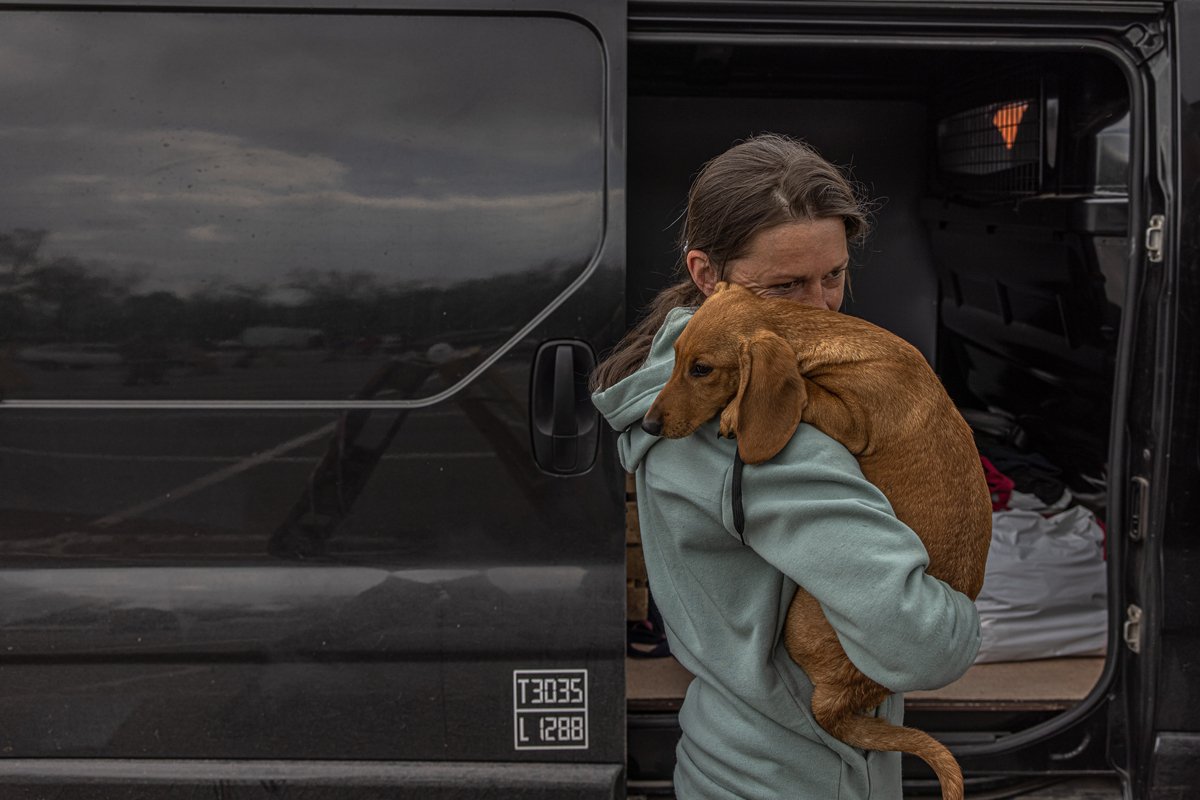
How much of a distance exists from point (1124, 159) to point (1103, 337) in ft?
2.86

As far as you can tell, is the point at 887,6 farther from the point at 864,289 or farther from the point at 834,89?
the point at 864,289

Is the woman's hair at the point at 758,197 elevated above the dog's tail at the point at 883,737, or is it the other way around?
the woman's hair at the point at 758,197

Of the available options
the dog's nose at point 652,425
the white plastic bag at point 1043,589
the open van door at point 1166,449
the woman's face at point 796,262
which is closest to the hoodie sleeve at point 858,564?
the dog's nose at point 652,425

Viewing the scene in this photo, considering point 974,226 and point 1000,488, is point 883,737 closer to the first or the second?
point 1000,488

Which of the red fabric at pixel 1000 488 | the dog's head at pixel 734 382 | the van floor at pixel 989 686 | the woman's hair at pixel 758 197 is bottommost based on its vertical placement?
the van floor at pixel 989 686

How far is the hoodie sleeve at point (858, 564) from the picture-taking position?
1.19 meters

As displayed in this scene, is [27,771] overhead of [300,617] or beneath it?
beneath

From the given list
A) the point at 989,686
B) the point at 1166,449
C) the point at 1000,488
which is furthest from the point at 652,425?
the point at 1000,488

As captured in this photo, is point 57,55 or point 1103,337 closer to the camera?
point 57,55

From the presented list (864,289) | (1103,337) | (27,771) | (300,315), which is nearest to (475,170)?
(300,315)

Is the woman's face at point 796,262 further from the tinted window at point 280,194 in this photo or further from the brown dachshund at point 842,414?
the tinted window at point 280,194

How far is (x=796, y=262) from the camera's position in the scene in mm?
1383

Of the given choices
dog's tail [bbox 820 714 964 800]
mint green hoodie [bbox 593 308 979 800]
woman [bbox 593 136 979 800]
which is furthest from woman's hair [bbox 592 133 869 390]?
dog's tail [bbox 820 714 964 800]

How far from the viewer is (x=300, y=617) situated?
2.30 meters
